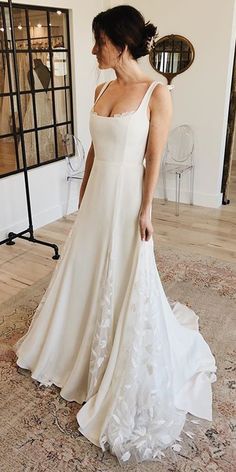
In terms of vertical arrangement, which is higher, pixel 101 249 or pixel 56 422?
pixel 101 249

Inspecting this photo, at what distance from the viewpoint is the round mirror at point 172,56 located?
3898mm

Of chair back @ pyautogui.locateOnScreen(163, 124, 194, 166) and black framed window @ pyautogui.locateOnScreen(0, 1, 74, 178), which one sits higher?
black framed window @ pyautogui.locateOnScreen(0, 1, 74, 178)

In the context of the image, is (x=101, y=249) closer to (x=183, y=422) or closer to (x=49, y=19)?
(x=183, y=422)

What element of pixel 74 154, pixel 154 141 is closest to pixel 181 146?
pixel 74 154

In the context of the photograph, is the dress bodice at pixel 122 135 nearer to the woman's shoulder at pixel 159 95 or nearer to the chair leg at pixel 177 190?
the woman's shoulder at pixel 159 95

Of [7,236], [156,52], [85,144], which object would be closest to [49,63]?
[85,144]

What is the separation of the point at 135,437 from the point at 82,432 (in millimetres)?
215

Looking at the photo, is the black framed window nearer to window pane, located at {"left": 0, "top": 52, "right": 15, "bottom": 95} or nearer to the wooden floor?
window pane, located at {"left": 0, "top": 52, "right": 15, "bottom": 95}

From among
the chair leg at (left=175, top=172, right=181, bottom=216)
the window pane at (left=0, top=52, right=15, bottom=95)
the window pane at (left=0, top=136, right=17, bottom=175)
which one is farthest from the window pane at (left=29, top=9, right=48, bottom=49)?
the chair leg at (left=175, top=172, right=181, bottom=216)

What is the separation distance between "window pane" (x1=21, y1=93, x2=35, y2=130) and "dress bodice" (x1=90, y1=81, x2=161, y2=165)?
204 centimetres

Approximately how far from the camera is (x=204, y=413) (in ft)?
5.61

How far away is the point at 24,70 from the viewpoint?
329cm

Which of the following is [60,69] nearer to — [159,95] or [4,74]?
[4,74]

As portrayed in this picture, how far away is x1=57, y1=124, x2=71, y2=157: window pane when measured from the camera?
12.6 feet
